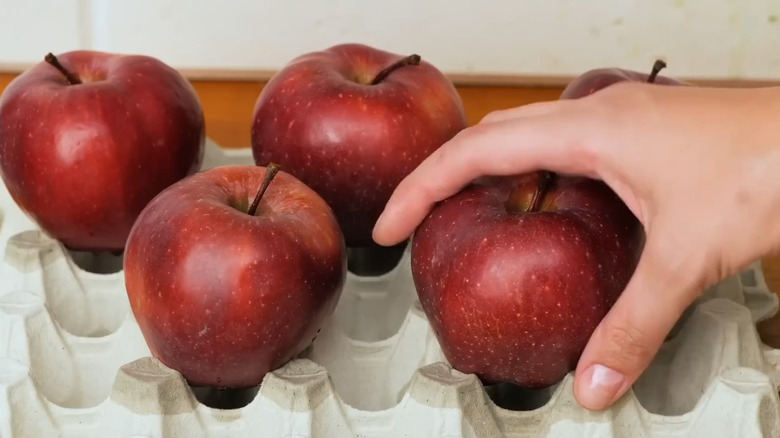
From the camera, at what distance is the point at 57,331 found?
2.61 feet

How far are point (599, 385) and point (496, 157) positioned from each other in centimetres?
20

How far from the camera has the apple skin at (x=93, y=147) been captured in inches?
33.5

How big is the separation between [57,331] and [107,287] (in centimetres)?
10

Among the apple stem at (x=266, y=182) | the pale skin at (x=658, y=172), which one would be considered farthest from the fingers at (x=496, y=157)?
the apple stem at (x=266, y=182)

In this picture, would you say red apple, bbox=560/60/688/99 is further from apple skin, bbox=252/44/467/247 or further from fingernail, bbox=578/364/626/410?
fingernail, bbox=578/364/626/410

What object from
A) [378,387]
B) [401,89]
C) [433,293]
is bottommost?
[378,387]

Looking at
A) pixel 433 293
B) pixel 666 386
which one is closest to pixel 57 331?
pixel 433 293

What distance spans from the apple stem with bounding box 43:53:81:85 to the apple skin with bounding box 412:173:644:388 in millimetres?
435

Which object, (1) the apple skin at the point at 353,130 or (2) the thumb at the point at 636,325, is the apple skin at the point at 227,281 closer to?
(1) the apple skin at the point at 353,130

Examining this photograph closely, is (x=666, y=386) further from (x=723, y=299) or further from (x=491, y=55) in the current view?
(x=491, y=55)

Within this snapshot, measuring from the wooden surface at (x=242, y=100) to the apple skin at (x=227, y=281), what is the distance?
463 millimetres

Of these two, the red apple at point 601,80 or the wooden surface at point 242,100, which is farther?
the wooden surface at point 242,100

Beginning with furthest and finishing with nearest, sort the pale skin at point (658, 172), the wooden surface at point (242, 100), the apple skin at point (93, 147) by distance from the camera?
1. the wooden surface at point (242, 100)
2. the apple skin at point (93, 147)
3. the pale skin at point (658, 172)

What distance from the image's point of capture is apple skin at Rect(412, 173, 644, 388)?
683 mm
